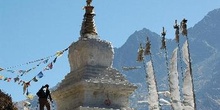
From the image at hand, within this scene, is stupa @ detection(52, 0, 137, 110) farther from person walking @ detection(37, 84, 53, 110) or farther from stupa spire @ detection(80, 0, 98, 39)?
person walking @ detection(37, 84, 53, 110)

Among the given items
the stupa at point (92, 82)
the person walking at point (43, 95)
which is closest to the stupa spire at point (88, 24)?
the stupa at point (92, 82)

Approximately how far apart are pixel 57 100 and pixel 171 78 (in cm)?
1422

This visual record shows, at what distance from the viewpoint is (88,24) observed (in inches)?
886

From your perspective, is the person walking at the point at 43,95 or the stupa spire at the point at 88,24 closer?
the person walking at the point at 43,95

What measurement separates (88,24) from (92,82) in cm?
317

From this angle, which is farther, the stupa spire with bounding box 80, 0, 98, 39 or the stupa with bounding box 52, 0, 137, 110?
the stupa spire with bounding box 80, 0, 98, 39

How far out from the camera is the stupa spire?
22234mm

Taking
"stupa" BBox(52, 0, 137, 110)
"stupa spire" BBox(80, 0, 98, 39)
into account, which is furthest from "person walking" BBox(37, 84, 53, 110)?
"stupa spire" BBox(80, 0, 98, 39)

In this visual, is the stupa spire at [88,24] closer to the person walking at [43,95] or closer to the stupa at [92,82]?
the stupa at [92,82]

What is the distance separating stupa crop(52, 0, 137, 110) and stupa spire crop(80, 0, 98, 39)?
5 cm

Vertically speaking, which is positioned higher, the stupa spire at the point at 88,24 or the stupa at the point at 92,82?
the stupa spire at the point at 88,24

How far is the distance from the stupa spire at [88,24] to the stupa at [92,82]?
49mm

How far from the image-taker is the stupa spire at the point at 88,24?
22.2m

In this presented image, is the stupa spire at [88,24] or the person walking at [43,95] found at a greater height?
the stupa spire at [88,24]
